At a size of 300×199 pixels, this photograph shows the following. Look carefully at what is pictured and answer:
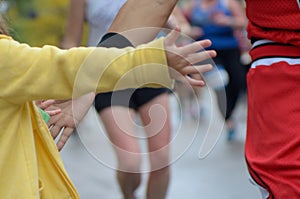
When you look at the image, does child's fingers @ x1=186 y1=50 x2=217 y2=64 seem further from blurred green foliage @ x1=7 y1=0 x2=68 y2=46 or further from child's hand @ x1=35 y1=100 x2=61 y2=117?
blurred green foliage @ x1=7 y1=0 x2=68 y2=46

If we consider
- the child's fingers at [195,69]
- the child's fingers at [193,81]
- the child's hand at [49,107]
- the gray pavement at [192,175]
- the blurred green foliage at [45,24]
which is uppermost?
the child's fingers at [195,69]

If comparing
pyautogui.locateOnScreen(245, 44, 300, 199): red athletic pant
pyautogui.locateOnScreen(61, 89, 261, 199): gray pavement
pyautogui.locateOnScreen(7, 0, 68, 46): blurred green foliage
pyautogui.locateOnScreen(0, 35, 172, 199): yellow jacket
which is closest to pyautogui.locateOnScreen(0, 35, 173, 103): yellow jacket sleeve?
pyautogui.locateOnScreen(0, 35, 172, 199): yellow jacket

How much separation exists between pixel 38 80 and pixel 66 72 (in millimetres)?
83

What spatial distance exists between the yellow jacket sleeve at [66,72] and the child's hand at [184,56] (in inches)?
1.5

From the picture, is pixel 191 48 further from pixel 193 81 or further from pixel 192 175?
pixel 192 175

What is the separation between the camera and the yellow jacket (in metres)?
2.27

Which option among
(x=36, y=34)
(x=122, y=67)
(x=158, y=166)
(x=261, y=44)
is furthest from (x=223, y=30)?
(x=36, y=34)

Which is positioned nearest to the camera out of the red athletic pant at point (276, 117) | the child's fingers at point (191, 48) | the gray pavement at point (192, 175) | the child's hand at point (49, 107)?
the child's fingers at point (191, 48)

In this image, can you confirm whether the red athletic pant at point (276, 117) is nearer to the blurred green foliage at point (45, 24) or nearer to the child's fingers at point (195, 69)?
the child's fingers at point (195, 69)

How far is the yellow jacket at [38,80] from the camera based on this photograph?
7.45ft

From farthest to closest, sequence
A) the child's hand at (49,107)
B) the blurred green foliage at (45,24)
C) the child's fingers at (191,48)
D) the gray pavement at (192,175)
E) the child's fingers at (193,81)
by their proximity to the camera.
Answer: the blurred green foliage at (45,24), the gray pavement at (192,175), the child's hand at (49,107), the child's fingers at (193,81), the child's fingers at (191,48)

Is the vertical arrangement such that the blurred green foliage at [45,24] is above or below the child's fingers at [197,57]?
below

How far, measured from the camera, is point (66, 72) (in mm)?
2332

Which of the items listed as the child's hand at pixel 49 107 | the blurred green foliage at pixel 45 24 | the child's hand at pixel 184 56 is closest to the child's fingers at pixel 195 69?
the child's hand at pixel 184 56
